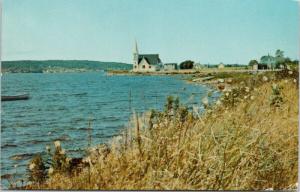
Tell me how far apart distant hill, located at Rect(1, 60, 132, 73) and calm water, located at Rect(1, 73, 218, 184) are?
70 mm

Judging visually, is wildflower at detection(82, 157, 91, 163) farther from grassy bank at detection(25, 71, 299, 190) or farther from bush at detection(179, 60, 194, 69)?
bush at detection(179, 60, 194, 69)

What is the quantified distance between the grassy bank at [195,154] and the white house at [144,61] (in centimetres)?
42

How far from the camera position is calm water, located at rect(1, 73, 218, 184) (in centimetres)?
618

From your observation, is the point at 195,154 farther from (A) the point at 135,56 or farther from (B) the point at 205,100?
(A) the point at 135,56

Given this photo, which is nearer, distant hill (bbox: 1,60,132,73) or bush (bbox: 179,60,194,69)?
distant hill (bbox: 1,60,132,73)

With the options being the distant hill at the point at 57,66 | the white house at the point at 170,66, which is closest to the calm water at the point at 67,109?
the distant hill at the point at 57,66

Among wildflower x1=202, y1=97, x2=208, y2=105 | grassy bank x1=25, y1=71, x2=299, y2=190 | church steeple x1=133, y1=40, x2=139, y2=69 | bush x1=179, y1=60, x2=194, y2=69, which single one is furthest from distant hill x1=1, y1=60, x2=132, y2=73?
wildflower x1=202, y1=97, x2=208, y2=105

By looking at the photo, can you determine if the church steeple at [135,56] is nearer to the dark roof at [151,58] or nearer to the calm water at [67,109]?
the dark roof at [151,58]

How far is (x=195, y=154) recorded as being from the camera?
6.20m

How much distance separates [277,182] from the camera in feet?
20.3

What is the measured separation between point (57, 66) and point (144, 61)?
92 cm

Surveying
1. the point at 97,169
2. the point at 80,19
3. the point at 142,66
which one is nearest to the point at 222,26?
the point at 142,66

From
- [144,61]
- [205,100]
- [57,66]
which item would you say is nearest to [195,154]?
[205,100]

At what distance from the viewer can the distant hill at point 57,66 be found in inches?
244
